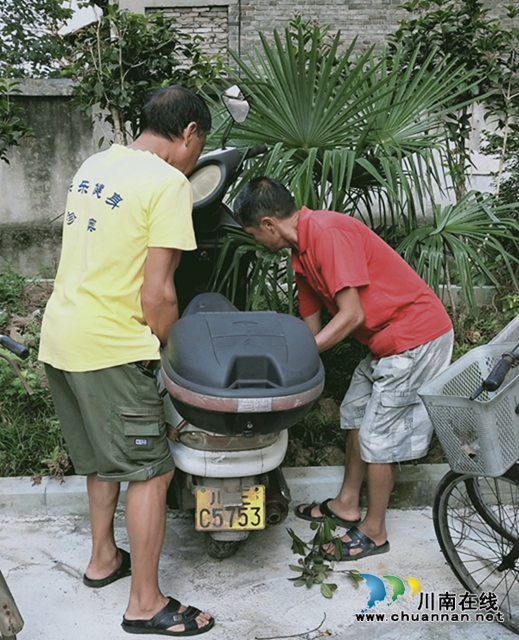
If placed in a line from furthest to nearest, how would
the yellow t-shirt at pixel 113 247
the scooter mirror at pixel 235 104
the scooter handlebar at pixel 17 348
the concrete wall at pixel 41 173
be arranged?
the concrete wall at pixel 41 173
the scooter mirror at pixel 235 104
the yellow t-shirt at pixel 113 247
the scooter handlebar at pixel 17 348

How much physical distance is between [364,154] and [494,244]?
2.73 feet

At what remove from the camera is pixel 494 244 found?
341 cm

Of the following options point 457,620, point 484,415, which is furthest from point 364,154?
point 457,620

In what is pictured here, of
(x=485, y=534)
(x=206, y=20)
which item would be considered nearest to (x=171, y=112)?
(x=485, y=534)

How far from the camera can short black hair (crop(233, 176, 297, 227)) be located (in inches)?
101

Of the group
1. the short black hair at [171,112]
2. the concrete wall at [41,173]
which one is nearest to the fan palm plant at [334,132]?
the short black hair at [171,112]

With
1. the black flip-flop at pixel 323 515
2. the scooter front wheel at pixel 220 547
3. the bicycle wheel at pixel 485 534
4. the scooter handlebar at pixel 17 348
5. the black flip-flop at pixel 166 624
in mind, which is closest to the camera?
the scooter handlebar at pixel 17 348

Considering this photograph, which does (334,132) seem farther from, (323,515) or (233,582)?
(233,582)

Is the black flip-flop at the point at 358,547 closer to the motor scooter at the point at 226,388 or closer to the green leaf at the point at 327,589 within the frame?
the green leaf at the point at 327,589

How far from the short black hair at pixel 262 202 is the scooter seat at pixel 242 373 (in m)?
0.59

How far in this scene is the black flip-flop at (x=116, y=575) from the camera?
2.58 m

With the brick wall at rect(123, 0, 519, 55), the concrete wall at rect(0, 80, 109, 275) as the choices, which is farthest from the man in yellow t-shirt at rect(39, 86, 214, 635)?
the brick wall at rect(123, 0, 519, 55)

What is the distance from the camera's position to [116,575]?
8.60 feet

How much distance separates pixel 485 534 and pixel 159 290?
1.75 m
